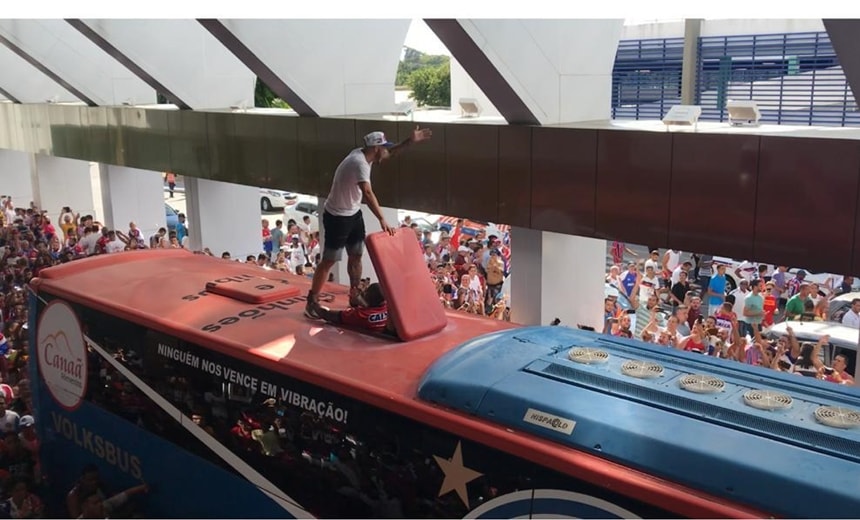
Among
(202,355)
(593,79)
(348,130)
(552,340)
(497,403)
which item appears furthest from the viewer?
(348,130)

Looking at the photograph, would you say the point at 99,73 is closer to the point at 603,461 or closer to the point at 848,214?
the point at 848,214

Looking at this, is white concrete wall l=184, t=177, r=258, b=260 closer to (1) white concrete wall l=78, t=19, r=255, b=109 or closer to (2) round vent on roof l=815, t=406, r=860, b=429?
(1) white concrete wall l=78, t=19, r=255, b=109

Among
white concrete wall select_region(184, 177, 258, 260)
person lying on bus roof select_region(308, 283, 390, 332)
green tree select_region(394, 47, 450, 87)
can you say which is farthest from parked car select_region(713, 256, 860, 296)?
green tree select_region(394, 47, 450, 87)

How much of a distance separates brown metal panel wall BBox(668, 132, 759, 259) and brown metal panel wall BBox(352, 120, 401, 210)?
4594mm

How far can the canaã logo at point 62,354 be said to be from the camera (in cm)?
785

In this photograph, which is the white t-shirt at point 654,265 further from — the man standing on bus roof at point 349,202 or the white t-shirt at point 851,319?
the man standing on bus roof at point 349,202

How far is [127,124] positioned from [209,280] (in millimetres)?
12728

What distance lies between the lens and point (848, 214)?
7.53 meters

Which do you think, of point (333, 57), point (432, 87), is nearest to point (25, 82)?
point (333, 57)

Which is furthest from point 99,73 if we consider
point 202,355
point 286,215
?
point 202,355

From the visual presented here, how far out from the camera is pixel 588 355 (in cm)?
530

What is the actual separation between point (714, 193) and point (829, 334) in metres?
3.72

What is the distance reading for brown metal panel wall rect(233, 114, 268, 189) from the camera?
15.1 m

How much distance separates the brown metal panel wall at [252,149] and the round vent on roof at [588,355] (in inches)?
405
